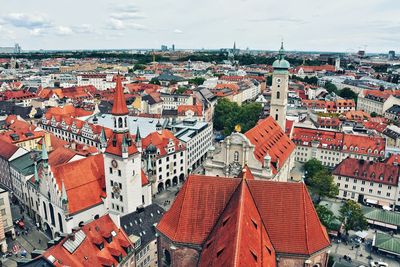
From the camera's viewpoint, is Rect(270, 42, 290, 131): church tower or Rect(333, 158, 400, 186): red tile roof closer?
Rect(333, 158, 400, 186): red tile roof

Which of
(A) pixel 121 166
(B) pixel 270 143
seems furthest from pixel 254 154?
(A) pixel 121 166

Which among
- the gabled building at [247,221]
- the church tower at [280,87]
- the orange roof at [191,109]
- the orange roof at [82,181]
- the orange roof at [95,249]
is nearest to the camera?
the gabled building at [247,221]

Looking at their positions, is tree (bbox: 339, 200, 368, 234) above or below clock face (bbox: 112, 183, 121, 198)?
below

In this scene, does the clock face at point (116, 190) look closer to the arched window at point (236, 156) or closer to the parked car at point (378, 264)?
the arched window at point (236, 156)

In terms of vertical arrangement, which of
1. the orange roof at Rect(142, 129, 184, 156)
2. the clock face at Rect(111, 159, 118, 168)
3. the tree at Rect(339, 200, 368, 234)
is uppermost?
the clock face at Rect(111, 159, 118, 168)

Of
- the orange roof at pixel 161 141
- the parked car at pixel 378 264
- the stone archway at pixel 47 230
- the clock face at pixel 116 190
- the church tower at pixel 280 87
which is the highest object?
the church tower at pixel 280 87

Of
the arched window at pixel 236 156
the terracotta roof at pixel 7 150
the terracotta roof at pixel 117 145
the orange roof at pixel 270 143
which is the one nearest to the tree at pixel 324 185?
the orange roof at pixel 270 143

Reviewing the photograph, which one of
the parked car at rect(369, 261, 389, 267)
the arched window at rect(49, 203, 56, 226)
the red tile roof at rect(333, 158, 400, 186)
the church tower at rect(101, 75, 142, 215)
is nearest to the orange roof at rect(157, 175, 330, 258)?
the church tower at rect(101, 75, 142, 215)

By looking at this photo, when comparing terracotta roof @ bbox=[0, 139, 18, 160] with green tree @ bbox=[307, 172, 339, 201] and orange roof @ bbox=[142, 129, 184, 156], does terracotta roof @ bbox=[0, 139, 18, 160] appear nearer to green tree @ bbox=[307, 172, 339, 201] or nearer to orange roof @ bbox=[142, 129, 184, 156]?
orange roof @ bbox=[142, 129, 184, 156]
